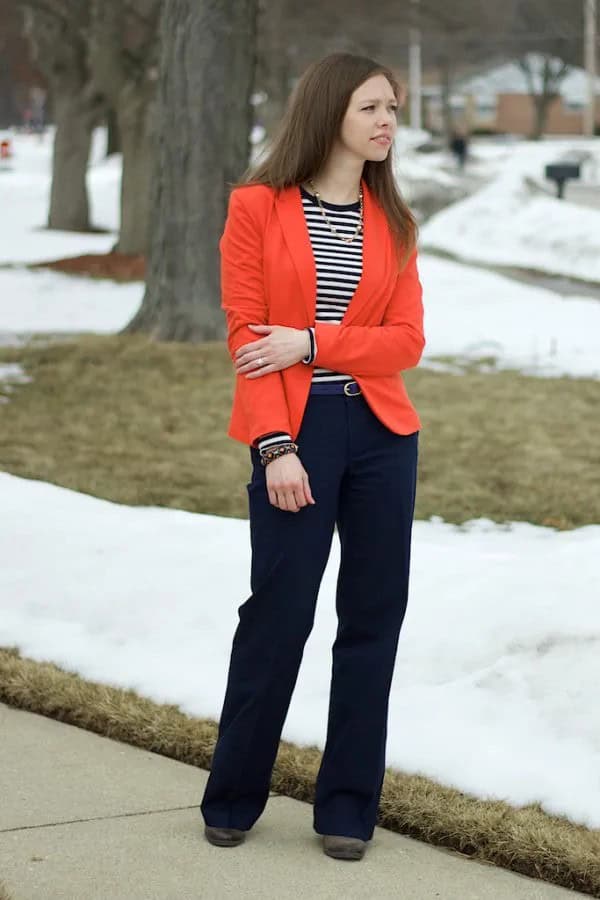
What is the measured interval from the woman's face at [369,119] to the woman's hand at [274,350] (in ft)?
1.50

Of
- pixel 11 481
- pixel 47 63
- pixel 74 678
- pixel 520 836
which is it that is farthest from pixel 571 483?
pixel 47 63

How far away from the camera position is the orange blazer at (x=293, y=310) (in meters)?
3.44

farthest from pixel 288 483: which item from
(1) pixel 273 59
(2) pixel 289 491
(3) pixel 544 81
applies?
(3) pixel 544 81

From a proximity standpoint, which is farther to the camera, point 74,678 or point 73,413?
point 73,413

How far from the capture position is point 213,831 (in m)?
3.64

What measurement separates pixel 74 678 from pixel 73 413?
5570 millimetres

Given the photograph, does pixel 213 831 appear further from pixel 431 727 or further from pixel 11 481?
pixel 11 481

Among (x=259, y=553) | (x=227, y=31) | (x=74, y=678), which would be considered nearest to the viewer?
(x=259, y=553)

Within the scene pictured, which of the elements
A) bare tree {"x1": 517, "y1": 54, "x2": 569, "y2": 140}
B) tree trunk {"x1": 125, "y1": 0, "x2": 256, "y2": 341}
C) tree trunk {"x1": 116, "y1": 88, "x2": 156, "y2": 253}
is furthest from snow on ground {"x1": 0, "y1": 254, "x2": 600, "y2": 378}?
bare tree {"x1": 517, "y1": 54, "x2": 569, "y2": 140}

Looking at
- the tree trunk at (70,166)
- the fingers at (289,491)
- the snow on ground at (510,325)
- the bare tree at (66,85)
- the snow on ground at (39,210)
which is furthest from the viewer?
the tree trunk at (70,166)

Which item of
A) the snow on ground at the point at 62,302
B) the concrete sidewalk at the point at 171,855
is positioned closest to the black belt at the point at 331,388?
the concrete sidewalk at the point at 171,855

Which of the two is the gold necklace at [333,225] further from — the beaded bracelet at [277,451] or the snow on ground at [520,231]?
the snow on ground at [520,231]

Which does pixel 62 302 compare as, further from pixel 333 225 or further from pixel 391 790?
pixel 333 225

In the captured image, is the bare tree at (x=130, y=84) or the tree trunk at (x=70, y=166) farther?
the tree trunk at (x=70, y=166)
